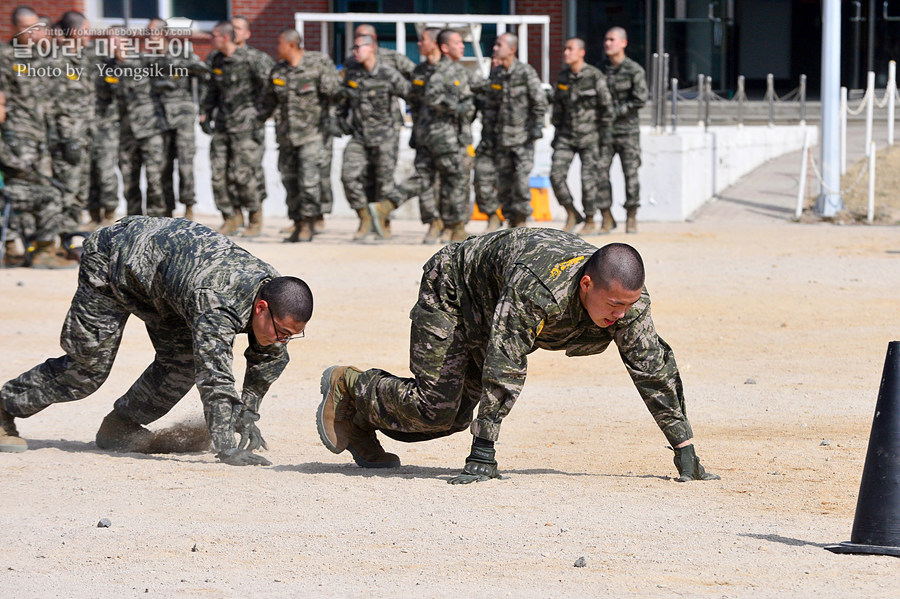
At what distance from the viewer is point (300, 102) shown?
50.5 feet

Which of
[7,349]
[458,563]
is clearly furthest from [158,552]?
[7,349]

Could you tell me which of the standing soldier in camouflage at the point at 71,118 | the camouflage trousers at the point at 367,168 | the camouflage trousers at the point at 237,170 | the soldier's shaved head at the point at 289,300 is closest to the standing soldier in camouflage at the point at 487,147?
the camouflage trousers at the point at 367,168

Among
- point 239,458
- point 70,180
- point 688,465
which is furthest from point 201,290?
point 70,180

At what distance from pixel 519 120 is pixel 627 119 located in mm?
1417

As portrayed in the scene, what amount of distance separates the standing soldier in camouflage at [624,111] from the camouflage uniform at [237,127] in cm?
411

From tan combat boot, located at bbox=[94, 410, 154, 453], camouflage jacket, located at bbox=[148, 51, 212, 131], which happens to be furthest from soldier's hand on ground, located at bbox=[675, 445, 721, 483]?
camouflage jacket, located at bbox=[148, 51, 212, 131]

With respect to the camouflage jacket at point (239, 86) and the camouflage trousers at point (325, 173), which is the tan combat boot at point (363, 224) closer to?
the camouflage trousers at point (325, 173)

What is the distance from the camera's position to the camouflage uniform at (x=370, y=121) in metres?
15.6

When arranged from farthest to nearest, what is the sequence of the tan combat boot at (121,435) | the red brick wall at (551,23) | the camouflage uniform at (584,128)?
the red brick wall at (551,23)
the camouflage uniform at (584,128)
the tan combat boot at (121,435)

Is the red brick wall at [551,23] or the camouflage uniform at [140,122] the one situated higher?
the red brick wall at [551,23]

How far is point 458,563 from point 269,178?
16.2 metres

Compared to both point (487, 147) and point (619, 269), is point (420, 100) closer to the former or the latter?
point (487, 147)

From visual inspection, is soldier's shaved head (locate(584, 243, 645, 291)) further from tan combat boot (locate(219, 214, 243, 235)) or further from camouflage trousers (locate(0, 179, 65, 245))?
tan combat boot (locate(219, 214, 243, 235))

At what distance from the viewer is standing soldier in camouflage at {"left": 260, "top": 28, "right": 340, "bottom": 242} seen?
606 inches
